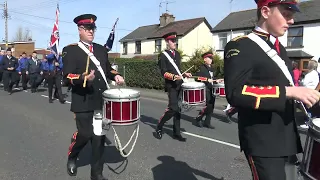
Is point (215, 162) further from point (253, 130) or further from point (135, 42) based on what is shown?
point (135, 42)

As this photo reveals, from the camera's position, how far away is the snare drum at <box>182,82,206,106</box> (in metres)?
6.79

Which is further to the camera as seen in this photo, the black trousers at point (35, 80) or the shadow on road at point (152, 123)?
the black trousers at point (35, 80)

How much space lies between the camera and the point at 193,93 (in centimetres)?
682

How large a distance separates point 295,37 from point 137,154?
882 inches

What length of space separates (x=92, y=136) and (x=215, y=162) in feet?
6.85

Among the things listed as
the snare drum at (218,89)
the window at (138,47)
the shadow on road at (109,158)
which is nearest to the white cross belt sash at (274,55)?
the shadow on road at (109,158)

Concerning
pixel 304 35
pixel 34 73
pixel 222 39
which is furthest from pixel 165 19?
pixel 34 73

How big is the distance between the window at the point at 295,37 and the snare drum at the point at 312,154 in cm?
2440

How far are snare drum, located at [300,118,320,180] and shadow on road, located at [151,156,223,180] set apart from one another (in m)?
2.59

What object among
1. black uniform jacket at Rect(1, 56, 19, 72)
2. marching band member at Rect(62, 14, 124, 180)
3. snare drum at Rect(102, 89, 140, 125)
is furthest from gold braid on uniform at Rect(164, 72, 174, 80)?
black uniform jacket at Rect(1, 56, 19, 72)

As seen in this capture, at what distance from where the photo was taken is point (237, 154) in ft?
19.1

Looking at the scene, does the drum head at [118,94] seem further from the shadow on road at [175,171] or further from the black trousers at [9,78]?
the black trousers at [9,78]

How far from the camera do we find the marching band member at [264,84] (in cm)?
215

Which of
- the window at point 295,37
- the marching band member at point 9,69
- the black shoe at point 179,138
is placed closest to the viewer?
the black shoe at point 179,138
